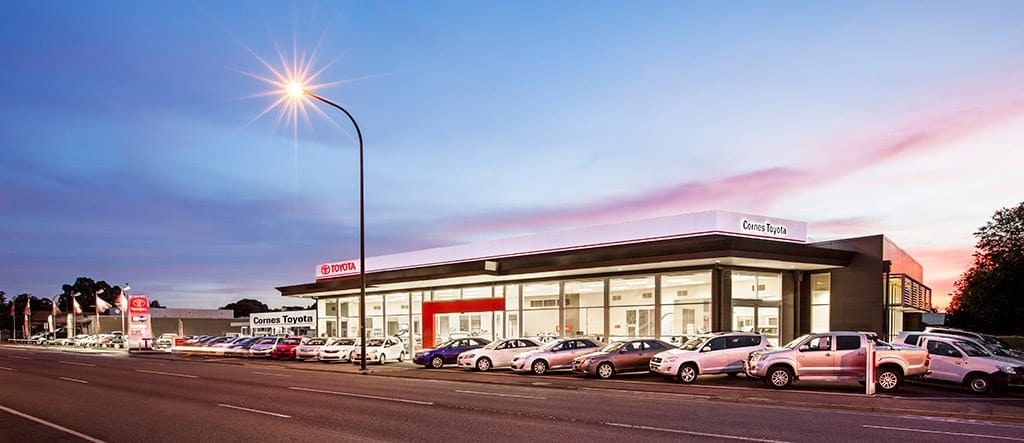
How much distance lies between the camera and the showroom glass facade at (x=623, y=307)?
121 feet

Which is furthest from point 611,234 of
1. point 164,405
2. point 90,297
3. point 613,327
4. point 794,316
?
point 90,297

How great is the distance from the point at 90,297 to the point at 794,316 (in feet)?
662

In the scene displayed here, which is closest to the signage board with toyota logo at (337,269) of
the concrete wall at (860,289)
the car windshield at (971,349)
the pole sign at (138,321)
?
the pole sign at (138,321)

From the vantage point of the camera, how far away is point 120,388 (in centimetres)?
2495

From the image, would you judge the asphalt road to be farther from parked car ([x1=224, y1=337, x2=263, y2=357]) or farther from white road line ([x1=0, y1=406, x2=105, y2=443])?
parked car ([x1=224, y1=337, x2=263, y2=357])

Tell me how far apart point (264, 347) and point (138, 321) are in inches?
778

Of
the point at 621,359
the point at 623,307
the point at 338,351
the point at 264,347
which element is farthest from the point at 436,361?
the point at 264,347

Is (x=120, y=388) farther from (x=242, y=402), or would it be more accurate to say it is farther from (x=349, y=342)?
(x=349, y=342)

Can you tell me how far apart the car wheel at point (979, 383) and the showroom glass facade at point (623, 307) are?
44.3ft

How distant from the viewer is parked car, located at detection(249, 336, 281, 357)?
52.8 m

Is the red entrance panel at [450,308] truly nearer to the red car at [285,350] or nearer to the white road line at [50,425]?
the red car at [285,350]

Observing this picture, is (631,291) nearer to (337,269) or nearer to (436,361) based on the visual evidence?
(436,361)

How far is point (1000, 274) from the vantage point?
5297 centimetres

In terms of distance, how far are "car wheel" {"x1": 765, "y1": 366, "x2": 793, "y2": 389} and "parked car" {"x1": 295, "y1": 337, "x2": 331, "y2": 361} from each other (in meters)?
30.2
